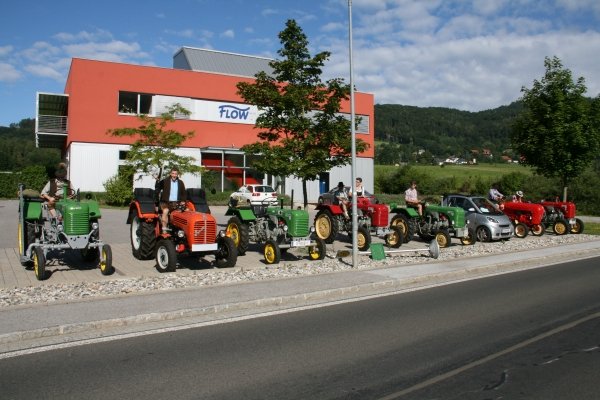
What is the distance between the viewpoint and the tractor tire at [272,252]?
12.2 m

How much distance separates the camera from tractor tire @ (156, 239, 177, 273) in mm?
10492

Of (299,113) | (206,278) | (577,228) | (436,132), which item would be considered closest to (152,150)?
(299,113)

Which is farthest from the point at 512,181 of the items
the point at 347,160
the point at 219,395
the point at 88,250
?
the point at 219,395

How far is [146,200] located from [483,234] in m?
11.5

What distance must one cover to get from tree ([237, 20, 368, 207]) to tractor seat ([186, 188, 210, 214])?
2507 mm

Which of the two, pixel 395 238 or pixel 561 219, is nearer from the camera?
pixel 395 238

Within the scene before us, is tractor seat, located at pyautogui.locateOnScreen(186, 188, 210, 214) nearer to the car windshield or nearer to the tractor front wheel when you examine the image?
the tractor front wheel

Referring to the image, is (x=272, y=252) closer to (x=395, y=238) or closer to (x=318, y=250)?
(x=318, y=250)

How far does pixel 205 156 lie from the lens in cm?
A: 3900

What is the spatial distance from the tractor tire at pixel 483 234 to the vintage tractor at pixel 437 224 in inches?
44.1

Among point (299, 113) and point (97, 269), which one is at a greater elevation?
point (299, 113)

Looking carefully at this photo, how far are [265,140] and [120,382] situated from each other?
11.6 m

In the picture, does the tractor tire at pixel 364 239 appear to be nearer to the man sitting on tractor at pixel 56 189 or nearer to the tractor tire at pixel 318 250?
the tractor tire at pixel 318 250

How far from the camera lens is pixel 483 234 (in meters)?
18.3
